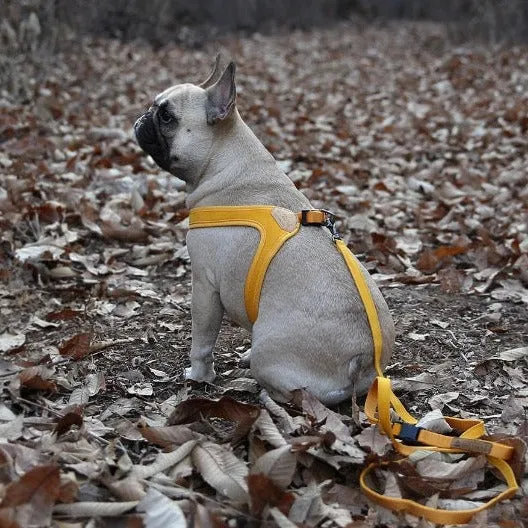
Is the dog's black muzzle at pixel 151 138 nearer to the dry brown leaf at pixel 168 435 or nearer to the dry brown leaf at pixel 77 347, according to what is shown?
the dry brown leaf at pixel 77 347

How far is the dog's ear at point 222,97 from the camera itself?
382 centimetres

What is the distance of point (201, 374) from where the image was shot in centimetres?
395

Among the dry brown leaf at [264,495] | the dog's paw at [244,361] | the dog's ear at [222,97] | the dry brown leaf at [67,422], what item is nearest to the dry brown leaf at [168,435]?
the dry brown leaf at [67,422]

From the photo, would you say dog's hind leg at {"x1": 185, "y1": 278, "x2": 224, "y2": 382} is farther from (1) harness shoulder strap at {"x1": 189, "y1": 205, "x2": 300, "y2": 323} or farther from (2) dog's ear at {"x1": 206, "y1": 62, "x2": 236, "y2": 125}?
(2) dog's ear at {"x1": 206, "y1": 62, "x2": 236, "y2": 125}

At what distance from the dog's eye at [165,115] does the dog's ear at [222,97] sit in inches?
7.3

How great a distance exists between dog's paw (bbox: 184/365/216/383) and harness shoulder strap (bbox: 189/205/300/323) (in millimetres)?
365

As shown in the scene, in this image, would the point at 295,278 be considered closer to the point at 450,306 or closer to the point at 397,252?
the point at 450,306

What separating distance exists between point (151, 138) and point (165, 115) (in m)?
0.13

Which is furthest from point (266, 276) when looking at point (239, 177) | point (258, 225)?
point (239, 177)

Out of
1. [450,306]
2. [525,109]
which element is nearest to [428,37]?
[525,109]

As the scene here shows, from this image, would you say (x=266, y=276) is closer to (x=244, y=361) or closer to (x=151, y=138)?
(x=244, y=361)

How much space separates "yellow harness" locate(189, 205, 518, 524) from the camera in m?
2.87

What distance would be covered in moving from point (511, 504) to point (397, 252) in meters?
3.07

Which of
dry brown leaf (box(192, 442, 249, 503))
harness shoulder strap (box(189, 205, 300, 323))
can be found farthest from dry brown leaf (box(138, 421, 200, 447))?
harness shoulder strap (box(189, 205, 300, 323))
